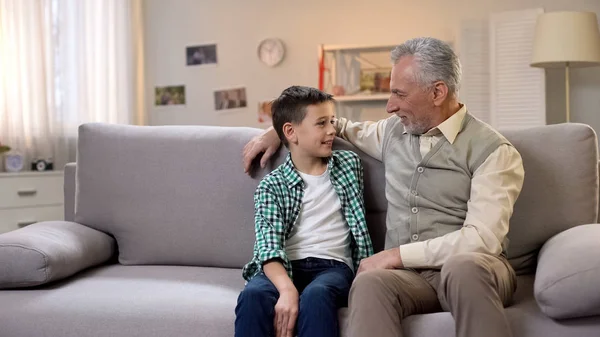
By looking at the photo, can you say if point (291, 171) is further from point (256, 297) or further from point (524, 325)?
point (524, 325)

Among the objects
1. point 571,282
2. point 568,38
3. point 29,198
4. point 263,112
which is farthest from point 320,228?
point 263,112

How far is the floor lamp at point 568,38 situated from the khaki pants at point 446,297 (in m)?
2.76

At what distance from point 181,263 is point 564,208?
46.9 inches

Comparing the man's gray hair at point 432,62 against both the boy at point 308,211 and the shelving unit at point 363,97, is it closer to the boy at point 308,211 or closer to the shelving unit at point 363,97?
the boy at point 308,211

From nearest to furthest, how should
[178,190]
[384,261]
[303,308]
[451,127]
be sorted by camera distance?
[303,308]
[384,261]
[451,127]
[178,190]

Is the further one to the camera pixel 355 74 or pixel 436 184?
pixel 355 74

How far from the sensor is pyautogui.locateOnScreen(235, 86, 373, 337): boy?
2001mm

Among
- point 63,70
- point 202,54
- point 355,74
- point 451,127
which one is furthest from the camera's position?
point 202,54

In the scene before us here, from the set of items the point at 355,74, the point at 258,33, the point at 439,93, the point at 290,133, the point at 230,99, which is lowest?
the point at 290,133

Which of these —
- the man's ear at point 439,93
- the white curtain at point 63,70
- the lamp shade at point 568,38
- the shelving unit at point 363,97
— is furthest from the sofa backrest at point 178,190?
the shelving unit at point 363,97

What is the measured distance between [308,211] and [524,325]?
2.23ft

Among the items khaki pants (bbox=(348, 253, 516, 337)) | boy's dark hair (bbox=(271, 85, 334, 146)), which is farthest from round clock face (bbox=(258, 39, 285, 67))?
khaki pants (bbox=(348, 253, 516, 337))

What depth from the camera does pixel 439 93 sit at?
2109mm

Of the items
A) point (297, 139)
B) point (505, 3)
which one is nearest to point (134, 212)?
point (297, 139)
